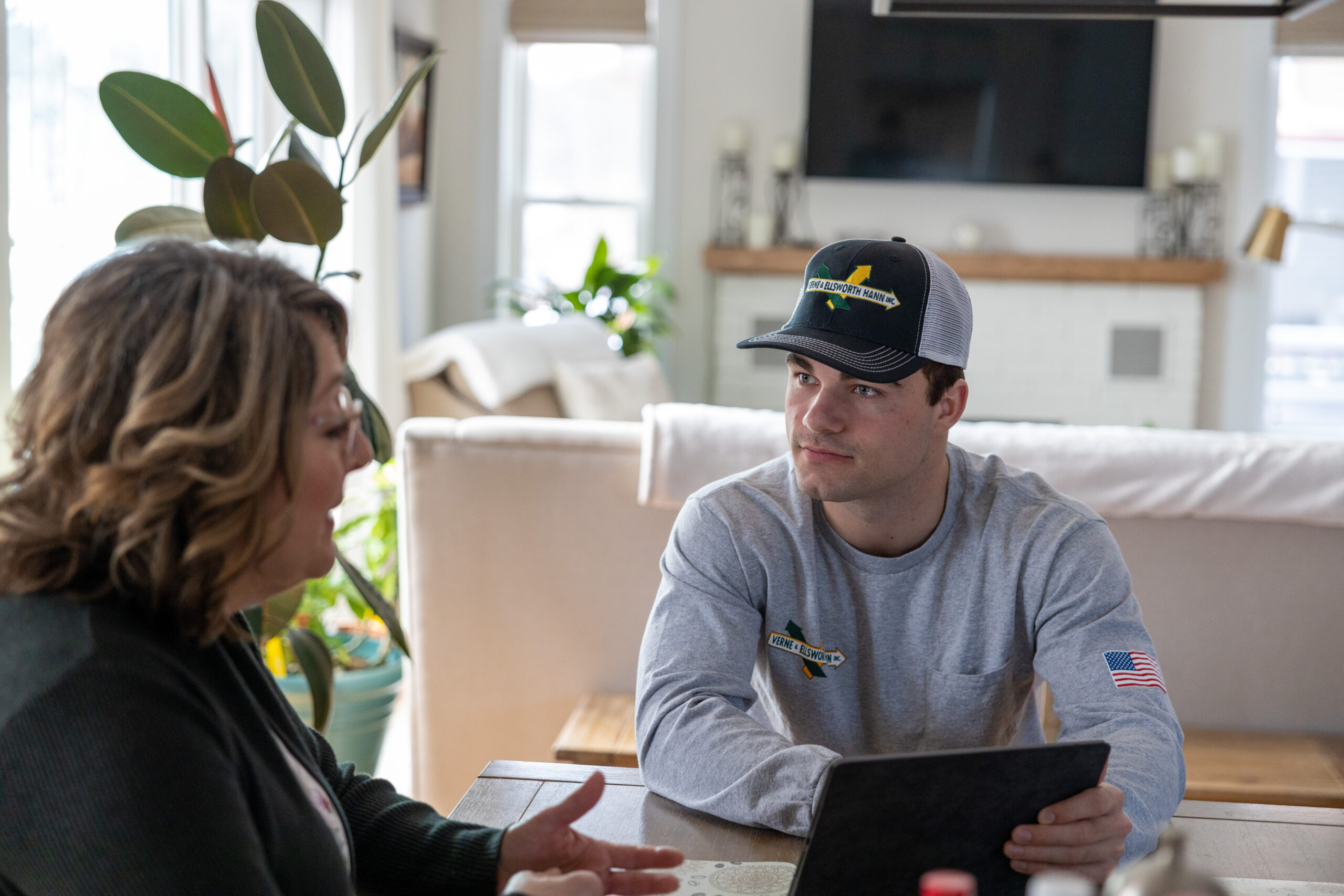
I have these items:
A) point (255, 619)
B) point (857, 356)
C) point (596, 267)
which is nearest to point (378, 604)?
point (255, 619)

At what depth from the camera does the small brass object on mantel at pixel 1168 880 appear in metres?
0.55

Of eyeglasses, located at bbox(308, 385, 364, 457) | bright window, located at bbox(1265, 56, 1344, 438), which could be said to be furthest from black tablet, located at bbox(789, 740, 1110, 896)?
bright window, located at bbox(1265, 56, 1344, 438)

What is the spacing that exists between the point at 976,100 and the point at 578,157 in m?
1.74

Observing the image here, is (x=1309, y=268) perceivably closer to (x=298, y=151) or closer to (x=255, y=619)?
(x=298, y=151)

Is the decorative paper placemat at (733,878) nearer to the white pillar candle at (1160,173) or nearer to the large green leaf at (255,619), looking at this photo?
the large green leaf at (255,619)

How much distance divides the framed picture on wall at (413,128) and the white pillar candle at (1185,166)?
122 inches

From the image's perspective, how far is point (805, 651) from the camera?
1.33 m

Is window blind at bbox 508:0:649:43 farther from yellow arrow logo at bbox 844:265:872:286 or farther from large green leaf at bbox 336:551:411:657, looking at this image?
yellow arrow logo at bbox 844:265:872:286

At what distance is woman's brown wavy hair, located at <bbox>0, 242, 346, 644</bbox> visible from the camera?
27.6 inches

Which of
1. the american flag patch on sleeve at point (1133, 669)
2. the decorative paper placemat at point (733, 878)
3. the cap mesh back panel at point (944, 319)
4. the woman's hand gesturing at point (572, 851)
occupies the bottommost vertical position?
the decorative paper placemat at point (733, 878)

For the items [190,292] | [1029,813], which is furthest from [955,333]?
[190,292]

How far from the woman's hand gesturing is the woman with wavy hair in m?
0.20

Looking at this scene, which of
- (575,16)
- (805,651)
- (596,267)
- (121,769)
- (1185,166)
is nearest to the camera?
(121,769)

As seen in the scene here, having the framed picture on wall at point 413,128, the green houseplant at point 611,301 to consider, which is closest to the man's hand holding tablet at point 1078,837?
the framed picture on wall at point 413,128
